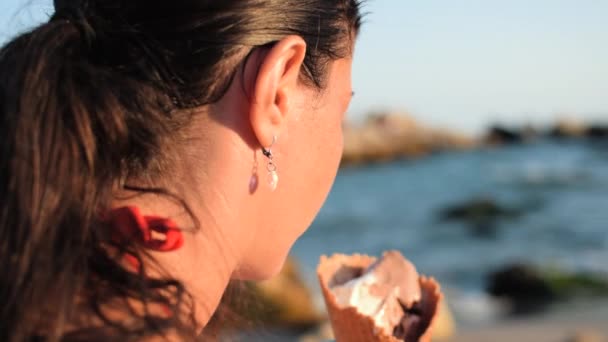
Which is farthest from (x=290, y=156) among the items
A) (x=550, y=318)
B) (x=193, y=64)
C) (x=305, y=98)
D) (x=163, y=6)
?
(x=550, y=318)

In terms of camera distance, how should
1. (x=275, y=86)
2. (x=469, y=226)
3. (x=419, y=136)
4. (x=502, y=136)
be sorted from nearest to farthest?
1. (x=275, y=86)
2. (x=469, y=226)
3. (x=419, y=136)
4. (x=502, y=136)

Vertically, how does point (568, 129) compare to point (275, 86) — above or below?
below

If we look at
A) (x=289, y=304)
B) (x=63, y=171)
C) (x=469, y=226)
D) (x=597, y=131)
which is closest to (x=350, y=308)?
(x=63, y=171)

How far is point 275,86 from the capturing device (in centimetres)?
159

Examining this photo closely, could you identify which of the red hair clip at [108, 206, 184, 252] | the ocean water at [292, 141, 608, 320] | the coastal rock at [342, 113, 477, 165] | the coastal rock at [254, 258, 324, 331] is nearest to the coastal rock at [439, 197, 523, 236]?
the ocean water at [292, 141, 608, 320]

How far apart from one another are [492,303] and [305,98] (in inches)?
312

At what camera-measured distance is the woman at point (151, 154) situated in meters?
1.33

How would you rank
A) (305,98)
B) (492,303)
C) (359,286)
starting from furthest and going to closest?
(492,303) → (359,286) → (305,98)

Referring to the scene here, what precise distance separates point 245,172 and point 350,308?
0.51 metres

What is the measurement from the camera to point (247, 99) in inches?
63.4

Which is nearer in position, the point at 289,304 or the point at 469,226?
the point at 289,304

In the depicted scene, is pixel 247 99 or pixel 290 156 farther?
pixel 290 156

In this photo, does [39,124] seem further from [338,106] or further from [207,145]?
[338,106]

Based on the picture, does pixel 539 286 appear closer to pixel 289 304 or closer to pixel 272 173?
pixel 289 304
